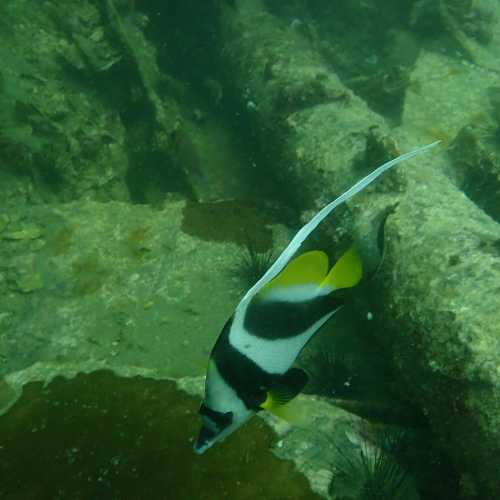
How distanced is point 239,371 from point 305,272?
460 mm

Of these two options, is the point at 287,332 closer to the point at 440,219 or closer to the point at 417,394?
the point at 417,394

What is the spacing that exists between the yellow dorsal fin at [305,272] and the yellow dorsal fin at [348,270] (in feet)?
0.18

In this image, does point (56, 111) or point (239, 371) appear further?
point (56, 111)

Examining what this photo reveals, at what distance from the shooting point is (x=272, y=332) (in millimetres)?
1729

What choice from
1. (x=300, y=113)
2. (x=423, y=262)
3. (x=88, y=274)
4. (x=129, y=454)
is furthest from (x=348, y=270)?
(x=300, y=113)

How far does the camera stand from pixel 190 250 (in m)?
5.66

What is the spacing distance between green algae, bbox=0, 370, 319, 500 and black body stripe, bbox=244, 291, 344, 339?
1.69 m

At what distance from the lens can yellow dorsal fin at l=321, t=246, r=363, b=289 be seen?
1635 mm

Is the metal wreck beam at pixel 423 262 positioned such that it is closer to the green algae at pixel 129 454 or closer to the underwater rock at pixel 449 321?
the underwater rock at pixel 449 321

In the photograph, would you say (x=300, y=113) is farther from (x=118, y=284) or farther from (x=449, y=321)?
(x=449, y=321)

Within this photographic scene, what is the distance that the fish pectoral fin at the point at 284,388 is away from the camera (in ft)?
5.90

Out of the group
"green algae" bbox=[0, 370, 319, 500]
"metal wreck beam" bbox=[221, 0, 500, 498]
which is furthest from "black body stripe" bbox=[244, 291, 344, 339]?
"metal wreck beam" bbox=[221, 0, 500, 498]

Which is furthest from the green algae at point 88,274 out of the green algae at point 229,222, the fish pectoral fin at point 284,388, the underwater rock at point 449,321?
the fish pectoral fin at point 284,388

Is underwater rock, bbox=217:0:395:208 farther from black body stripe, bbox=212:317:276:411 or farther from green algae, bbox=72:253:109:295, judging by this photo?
black body stripe, bbox=212:317:276:411
